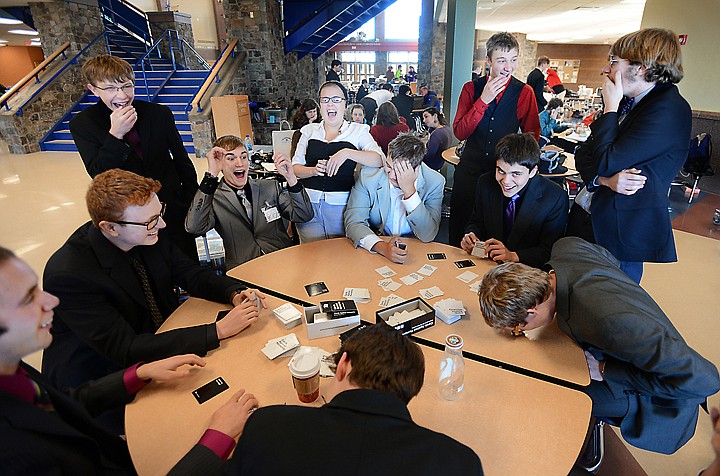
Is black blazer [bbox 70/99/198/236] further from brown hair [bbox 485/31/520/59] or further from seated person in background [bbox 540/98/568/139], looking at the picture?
seated person in background [bbox 540/98/568/139]

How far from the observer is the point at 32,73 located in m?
8.41

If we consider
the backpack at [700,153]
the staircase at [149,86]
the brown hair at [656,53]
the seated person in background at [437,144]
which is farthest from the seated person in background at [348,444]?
the staircase at [149,86]

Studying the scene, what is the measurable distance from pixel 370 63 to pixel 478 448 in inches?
993

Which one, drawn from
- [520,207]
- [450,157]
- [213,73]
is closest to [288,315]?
[520,207]

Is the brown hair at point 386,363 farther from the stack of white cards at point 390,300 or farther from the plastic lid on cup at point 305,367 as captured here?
the stack of white cards at point 390,300

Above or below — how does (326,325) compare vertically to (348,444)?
below

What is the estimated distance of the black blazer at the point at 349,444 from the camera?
70 cm

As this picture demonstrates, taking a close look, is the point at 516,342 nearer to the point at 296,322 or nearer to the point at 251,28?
the point at 296,322

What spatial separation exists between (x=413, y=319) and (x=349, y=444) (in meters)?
0.82

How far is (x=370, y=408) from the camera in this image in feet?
2.54

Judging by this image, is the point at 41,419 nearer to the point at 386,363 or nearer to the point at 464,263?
the point at 386,363

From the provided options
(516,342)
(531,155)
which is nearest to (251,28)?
(531,155)

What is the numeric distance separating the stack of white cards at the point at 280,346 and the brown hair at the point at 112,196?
0.76m

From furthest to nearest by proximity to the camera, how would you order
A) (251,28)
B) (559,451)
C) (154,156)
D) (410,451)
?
(251,28) → (154,156) → (559,451) → (410,451)
